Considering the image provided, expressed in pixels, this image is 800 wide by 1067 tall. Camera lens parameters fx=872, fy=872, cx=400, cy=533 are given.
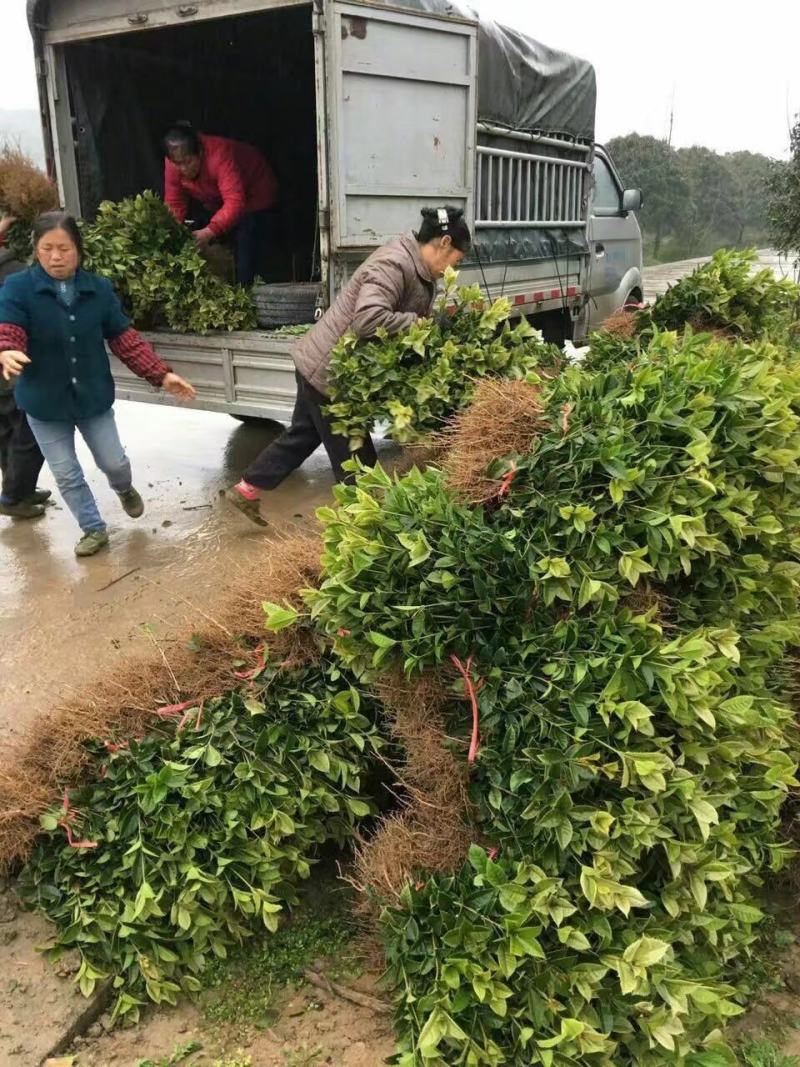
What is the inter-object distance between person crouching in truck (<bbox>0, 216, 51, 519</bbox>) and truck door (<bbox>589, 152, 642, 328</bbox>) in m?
4.85

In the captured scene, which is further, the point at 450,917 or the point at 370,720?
the point at 370,720

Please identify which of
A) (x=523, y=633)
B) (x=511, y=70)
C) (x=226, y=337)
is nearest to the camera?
(x=523, y=633)

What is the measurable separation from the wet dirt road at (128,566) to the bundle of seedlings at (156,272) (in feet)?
3.60

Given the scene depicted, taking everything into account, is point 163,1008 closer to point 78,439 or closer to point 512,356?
point 512,356

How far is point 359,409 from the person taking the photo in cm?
381

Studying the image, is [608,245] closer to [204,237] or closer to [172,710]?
[204,237]

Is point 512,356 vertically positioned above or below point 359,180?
below

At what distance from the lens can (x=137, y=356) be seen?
4707 mm

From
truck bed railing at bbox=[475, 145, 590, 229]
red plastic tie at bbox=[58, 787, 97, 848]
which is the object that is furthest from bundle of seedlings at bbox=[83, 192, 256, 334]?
red plastic tie at bbox=[58, 787, 97, 848]

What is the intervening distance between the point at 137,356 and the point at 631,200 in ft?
18.5

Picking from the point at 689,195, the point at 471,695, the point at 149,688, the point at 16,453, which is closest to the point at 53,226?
the point at 16,453

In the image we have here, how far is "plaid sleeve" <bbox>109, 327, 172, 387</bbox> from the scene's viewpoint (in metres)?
4.65

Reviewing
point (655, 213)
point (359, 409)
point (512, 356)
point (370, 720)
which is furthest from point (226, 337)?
point (655, 213)

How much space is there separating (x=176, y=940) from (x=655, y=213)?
3401 cm
